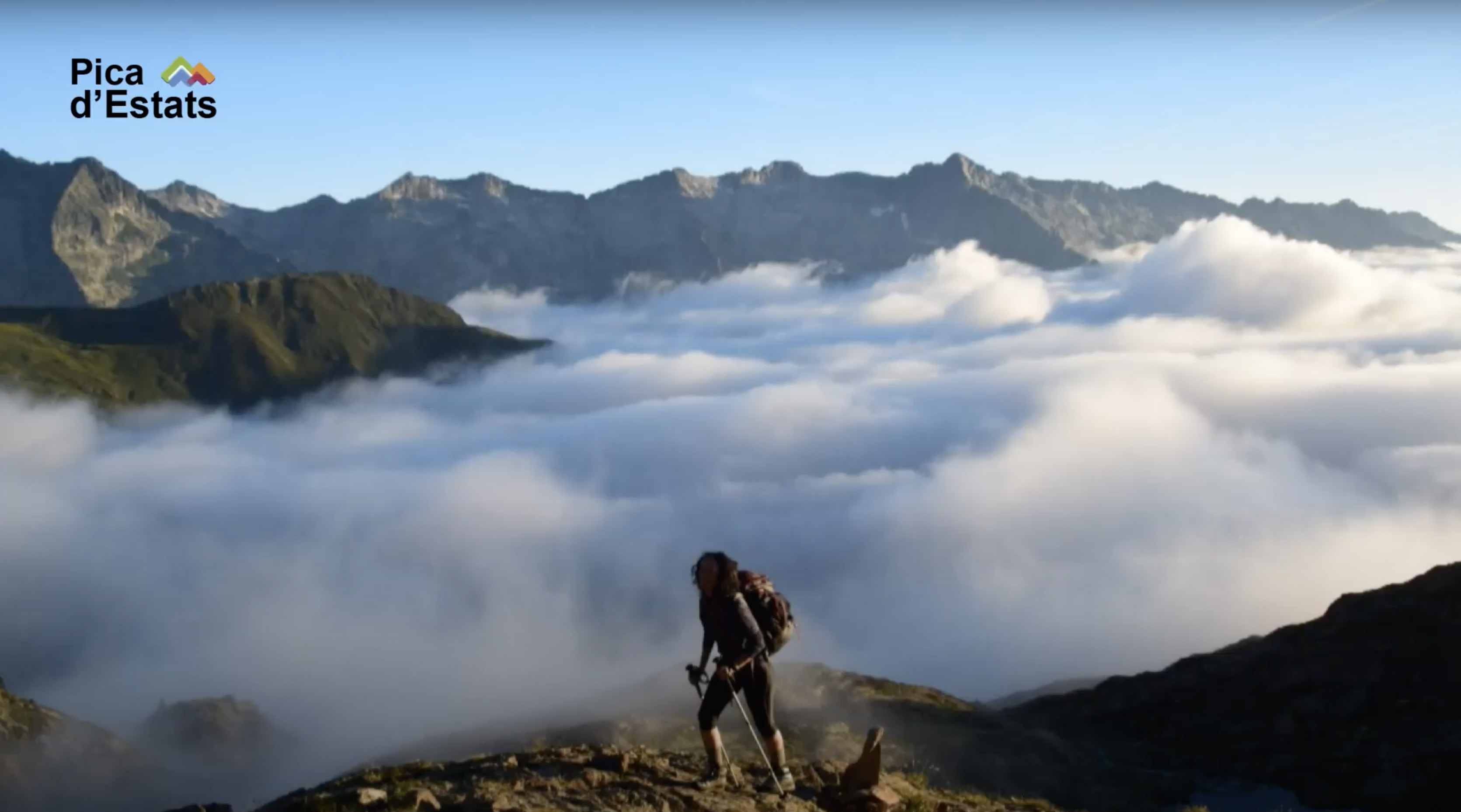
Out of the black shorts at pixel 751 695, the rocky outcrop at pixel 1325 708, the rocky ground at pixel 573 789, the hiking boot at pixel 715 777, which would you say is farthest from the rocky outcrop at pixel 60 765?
the black shorts at pixel 751 695

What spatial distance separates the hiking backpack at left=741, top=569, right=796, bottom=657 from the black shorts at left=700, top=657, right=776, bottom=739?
13.2 inches

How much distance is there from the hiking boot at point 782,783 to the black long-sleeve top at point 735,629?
8.26ft

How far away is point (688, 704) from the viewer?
63156mm

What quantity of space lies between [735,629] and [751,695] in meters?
1.29

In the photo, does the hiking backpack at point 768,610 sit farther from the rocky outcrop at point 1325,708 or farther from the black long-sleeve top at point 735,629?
the rocky outcrop at point 1325,708

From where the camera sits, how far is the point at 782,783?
16.9 m

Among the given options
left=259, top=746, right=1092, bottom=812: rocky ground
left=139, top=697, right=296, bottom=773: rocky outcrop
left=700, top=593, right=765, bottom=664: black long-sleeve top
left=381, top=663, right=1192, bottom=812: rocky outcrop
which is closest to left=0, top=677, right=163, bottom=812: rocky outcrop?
left=139, top=697, right=296, bottom=773: rocky outcrop

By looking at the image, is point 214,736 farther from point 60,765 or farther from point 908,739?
point 908,739

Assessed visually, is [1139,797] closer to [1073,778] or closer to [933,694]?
[1073,778]

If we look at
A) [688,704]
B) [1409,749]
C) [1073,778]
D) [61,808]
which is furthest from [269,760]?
[1409,749]

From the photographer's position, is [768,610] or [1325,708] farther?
[1325,708]

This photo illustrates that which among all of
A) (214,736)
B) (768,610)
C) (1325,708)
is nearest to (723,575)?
(768,610)

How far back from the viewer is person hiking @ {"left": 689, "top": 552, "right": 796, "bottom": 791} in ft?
50.6

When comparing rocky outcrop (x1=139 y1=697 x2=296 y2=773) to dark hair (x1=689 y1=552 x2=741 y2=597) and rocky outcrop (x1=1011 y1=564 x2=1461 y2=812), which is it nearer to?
rocky outcrop (x1=1011 y1=564 x2=1461 y2=812)
